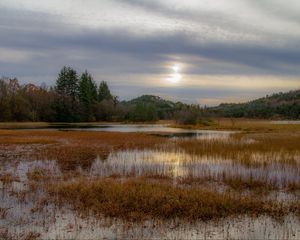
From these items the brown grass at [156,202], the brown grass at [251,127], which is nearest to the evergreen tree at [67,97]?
the brown grass at [251,127]

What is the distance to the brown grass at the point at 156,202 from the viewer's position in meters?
11.8

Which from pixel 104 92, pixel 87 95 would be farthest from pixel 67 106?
pixel 104 92

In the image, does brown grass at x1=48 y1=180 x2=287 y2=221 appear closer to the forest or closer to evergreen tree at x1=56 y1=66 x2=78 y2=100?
the forest

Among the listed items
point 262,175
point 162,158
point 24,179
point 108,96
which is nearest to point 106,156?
point 162,158

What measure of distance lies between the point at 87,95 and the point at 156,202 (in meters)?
111

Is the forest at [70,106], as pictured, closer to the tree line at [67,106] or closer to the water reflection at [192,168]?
the tree line at [67,106]

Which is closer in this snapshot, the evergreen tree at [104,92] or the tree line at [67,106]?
the tree line at [67,106]

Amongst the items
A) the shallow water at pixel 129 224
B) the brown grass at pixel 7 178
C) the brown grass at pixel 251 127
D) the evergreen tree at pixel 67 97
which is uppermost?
the evergreen tree at pixel 67 97

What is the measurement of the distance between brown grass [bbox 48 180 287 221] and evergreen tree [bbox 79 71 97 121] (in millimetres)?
102651

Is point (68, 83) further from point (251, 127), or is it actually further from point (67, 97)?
point (251, 127)

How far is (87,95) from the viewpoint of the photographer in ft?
397

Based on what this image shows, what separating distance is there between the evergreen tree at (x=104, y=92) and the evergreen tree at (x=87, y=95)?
38.7 ft

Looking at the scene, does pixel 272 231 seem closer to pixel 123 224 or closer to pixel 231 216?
pixel 231 216

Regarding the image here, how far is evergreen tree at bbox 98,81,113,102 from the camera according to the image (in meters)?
143
